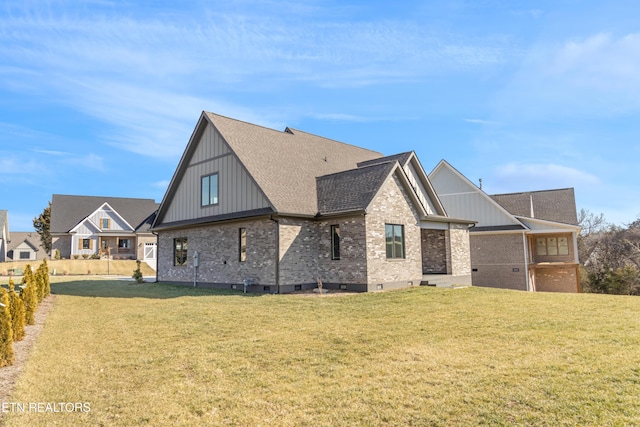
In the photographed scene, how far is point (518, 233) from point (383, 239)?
13.7 m

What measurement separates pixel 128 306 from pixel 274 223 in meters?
6.05

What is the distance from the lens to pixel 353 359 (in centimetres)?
713

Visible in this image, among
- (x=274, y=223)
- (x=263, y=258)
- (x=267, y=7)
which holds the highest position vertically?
(x=267, y=7)

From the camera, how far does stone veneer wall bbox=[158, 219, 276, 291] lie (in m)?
16.9

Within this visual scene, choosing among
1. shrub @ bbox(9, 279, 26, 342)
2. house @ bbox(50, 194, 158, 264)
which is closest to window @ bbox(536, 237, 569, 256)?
shrub @ bbox(9, 279, 26, 342)

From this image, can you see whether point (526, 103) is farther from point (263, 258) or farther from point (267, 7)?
point (263, 258)

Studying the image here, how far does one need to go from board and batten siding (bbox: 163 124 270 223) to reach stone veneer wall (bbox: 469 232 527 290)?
16.4m

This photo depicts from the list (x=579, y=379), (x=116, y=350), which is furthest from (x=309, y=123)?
(x=579, y=379)

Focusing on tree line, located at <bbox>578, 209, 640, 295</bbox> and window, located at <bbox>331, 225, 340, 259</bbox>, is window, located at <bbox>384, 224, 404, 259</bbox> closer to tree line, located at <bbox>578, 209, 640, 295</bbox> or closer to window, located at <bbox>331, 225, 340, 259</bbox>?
window, located at <bbox>331, 225, 340, 259</bbox>

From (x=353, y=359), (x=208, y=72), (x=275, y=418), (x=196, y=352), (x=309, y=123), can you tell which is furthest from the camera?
(x=309, y=123)

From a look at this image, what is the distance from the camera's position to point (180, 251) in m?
22.4

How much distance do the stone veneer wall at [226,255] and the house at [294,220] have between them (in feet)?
0.15

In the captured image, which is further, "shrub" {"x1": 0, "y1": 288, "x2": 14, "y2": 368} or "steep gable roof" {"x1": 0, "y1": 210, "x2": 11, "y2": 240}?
"steep gable roof" {"x1": 0, "y1": 210, "x2": 11, "y2": 240}

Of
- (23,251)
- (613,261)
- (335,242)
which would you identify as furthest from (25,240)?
(613,261)
